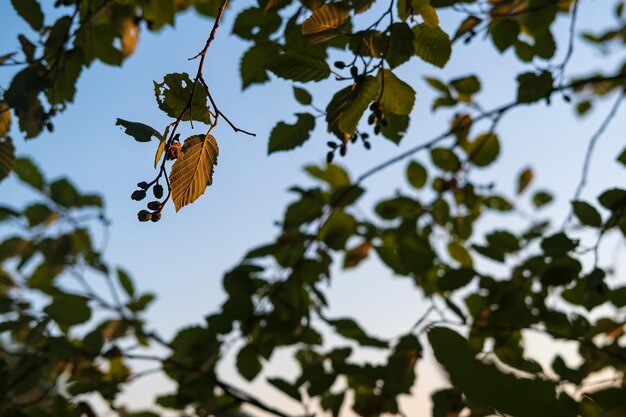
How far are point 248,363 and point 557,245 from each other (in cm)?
112

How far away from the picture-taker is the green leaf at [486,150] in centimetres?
246

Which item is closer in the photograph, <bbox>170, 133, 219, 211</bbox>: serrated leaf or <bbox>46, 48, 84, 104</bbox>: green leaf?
<bbox>170, 133, 219, 211</bbox>: serrated leaf

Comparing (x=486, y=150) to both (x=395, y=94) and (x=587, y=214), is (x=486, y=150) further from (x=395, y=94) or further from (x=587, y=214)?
(x=395, y=94)

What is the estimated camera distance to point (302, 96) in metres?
1.47

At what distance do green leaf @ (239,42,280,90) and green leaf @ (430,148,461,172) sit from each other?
1.15 m

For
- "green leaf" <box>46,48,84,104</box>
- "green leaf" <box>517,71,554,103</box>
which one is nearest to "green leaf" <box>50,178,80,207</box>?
"green leaf" <box>46,48,84,104</box>

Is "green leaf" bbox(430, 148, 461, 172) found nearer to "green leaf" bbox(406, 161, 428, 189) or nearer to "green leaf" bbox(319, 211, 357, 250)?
"green leaf" bbox(406, 161, 428, 189)

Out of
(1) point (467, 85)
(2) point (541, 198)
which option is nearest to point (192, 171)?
(1) point (467, 85)

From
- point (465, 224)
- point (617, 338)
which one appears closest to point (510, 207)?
point (465, 224)

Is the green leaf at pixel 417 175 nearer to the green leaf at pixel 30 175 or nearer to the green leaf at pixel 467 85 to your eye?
the green leaf at pixel 467 85

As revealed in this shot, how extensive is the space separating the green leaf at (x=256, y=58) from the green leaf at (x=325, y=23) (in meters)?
0.53

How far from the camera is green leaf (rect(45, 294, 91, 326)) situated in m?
1.84

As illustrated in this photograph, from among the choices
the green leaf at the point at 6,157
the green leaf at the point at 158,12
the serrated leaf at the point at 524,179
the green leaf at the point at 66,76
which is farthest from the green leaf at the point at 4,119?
the serrated leaf at the point at 524,179

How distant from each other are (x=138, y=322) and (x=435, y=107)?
5.58ft
